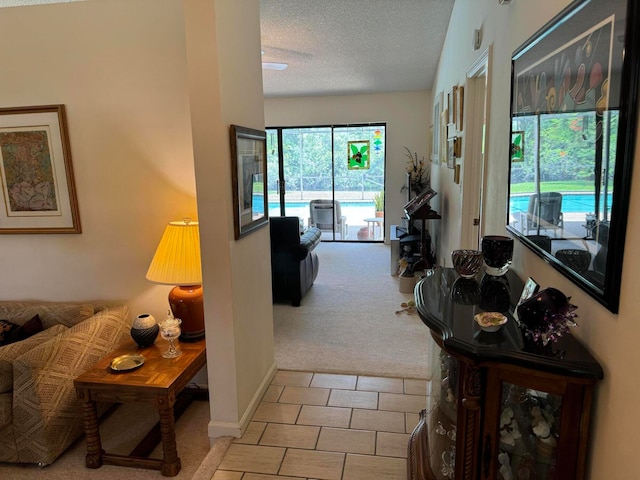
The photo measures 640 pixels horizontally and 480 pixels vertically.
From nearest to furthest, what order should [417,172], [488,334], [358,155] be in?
[488,334] → [417,172] → [358,155]

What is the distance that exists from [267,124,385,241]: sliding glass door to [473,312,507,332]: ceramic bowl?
6.21 metres

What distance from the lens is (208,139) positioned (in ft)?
6.91

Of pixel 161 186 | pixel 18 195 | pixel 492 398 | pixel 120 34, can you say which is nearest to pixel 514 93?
pixel 492 398

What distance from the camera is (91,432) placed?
2320mm

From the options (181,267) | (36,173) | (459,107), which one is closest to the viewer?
(181,267)

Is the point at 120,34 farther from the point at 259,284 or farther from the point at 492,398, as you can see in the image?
the point at 492,398

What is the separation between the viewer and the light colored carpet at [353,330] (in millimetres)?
3160

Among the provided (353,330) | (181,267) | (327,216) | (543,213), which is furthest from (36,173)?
(327,216)

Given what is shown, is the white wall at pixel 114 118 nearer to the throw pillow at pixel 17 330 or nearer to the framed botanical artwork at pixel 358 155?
the throw pillow at pixel 17 330

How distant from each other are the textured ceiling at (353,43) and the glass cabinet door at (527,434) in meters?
3.83

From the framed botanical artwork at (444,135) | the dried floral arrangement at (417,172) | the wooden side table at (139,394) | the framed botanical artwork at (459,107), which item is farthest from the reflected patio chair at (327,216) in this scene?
the wooden side table at (139,394)

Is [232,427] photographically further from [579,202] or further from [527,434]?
[579,202]

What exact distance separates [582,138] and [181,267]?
6.63 feet

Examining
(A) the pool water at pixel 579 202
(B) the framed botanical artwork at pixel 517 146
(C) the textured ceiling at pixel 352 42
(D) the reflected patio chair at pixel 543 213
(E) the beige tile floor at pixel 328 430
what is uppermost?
(C) the textured ceiling at pixel 352 42
